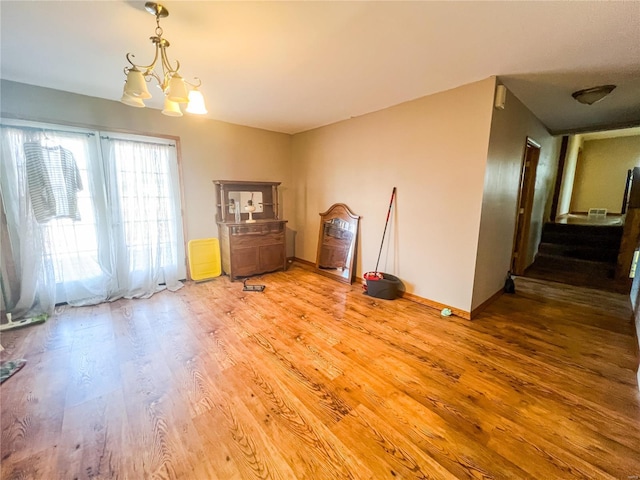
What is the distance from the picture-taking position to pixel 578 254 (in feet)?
15.5

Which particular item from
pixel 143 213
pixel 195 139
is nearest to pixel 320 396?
pixel 143 213

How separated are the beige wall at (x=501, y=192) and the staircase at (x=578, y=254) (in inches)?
64.3

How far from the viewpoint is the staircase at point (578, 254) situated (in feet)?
13.6

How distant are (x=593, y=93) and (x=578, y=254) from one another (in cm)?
351

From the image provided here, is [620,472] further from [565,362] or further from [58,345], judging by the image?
[58,345]

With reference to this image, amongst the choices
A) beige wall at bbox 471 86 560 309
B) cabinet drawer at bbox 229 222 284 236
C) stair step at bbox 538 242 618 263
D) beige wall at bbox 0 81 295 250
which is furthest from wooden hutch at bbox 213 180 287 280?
stair step at bbox 538 242 618 263

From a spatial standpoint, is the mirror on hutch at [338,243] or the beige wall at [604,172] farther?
the beige wall at [604,172]

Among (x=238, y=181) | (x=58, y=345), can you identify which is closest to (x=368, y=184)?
(x=238, y=181)

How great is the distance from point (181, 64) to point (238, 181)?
1.90 m

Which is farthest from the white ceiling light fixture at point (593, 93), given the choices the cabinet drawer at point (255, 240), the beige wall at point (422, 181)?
the cabinet drawer at point (255, 240)

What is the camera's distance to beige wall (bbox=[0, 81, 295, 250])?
270cm

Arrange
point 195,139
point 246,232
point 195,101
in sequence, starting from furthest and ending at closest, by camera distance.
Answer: point 246,232, point 195,139, point 195,101

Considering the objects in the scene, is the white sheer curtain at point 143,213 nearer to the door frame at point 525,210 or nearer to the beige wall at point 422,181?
the beige wall at point 422,181

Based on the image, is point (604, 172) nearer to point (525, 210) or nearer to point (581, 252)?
point (581, 252)
